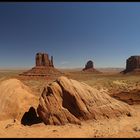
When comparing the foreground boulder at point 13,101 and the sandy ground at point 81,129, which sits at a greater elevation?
the foreground boulder at point 13,101

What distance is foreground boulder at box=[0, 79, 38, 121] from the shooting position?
13.3 meters

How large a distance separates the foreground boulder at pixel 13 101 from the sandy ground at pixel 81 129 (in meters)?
0.71

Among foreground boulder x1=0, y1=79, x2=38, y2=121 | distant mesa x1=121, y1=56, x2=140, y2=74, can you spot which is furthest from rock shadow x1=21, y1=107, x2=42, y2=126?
distant mesa x1=121, y1=56, x2=140, y2=74

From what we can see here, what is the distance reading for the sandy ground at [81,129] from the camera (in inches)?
413

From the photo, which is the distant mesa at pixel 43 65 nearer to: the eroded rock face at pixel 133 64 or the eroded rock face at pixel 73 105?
the eroded rock face at pixel 133 64

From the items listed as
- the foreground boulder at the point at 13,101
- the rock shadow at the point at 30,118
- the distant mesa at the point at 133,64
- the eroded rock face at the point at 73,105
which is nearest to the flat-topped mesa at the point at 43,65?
the distant mesa at the point at 133,64

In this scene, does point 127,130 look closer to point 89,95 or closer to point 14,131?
point 89,95

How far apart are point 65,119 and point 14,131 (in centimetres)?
236

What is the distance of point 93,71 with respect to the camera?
495 feet

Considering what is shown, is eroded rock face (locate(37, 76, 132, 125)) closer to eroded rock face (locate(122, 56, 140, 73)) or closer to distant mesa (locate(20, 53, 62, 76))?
distant mesa (locate(20, 53, 62, 76))

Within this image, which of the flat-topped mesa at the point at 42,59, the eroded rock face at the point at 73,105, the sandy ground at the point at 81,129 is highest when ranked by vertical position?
the flat-topped mesa at the point at 42,59

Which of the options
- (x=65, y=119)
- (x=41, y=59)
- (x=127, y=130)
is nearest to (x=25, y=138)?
(x=65, y=119)

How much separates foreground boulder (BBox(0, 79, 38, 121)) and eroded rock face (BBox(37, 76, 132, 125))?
4.88ft

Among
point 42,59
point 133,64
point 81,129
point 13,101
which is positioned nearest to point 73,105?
point 81,129
